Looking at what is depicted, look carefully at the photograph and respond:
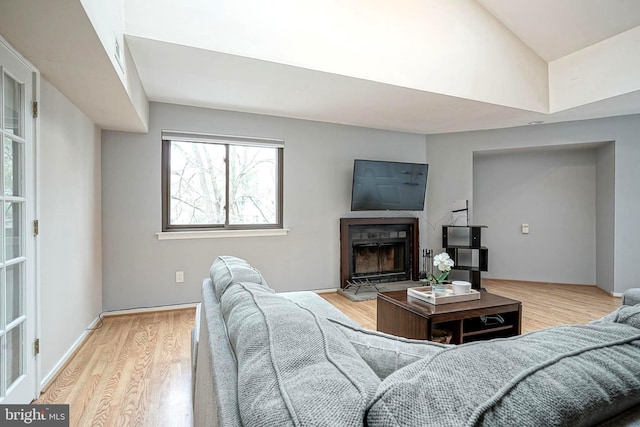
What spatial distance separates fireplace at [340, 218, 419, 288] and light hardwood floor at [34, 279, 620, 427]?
657mm

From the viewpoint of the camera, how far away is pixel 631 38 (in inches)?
121

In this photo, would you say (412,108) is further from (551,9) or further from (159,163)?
(159,163)

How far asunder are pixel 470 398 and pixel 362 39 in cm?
299

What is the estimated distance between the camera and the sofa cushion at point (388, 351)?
83 cm

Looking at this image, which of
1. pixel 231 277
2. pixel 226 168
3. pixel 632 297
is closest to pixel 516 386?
pixel 231 277

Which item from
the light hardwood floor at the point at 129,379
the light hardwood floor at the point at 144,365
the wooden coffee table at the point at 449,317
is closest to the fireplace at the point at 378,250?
the light hardwood floor at the point at 144,365

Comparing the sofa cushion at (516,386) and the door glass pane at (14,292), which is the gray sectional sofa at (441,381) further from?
the door glass pane at (14,292)

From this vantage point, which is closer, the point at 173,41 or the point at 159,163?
the point at 173,41

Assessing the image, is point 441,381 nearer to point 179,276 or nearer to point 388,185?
point 179,276

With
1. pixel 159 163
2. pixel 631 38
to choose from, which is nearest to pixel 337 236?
pixel 159 163

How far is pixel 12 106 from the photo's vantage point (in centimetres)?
175

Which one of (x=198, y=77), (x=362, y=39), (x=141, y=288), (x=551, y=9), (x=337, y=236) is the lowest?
(x=141, y=288)

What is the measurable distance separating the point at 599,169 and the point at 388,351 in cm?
548

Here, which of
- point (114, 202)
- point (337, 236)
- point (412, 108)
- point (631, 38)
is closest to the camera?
point (631, 38)
